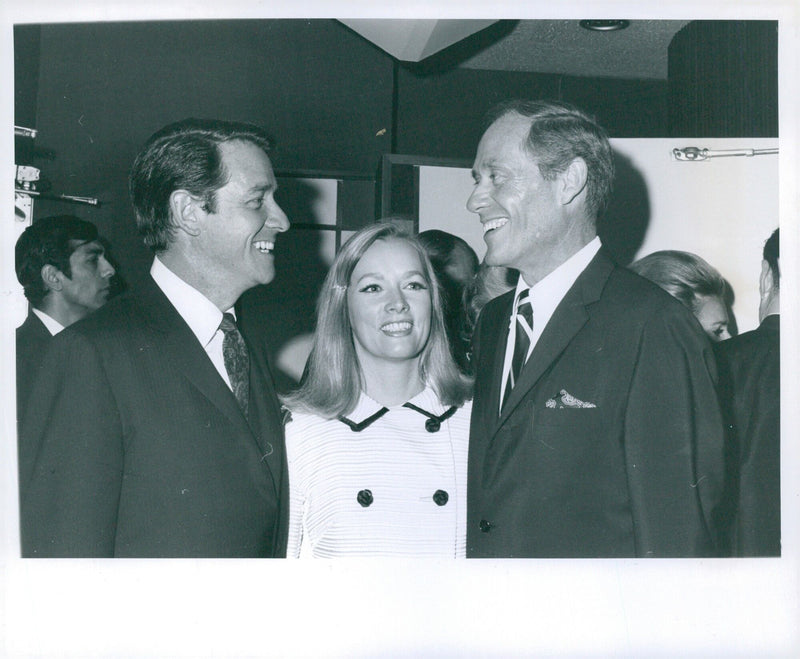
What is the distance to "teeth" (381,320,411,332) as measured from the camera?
1661 mm

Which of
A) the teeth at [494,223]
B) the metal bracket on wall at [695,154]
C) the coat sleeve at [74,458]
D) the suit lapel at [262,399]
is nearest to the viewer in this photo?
the coat sleeve at [74,458]

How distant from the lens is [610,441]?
5.00ft

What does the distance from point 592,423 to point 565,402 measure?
0.07m

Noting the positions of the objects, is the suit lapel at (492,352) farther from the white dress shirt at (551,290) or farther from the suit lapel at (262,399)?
the suit lapel at (262,399)

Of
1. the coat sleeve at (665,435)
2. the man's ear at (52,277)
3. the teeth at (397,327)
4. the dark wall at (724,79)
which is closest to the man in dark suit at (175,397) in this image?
the man's ear at (52,277)

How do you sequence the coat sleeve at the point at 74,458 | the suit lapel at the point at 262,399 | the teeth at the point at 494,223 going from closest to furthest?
the coat sleeve at the point at 74,458 → the suit lapel at the point at 262,399 → the teeth at the point at 494,223

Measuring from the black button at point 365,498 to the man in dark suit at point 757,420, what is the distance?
2.45 ft

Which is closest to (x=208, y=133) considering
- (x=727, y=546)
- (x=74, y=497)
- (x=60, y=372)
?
(x=60, y=372)

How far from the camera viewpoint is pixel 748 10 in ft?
5.68

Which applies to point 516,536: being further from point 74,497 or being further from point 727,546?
point 74,497

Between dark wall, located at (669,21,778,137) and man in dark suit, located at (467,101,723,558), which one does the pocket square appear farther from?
dark wall, located at (669,21,778,137)

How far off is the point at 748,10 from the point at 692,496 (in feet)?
3.50

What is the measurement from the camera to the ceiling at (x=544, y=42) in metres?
1.75

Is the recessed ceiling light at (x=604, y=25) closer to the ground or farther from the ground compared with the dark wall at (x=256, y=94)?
farther from the ground
